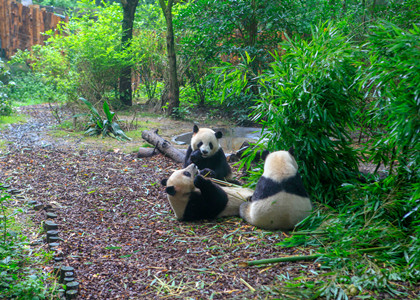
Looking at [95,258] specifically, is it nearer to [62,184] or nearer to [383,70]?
[62,184]

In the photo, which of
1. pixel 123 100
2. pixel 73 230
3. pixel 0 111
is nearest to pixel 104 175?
pixel 73 230

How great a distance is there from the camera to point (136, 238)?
12.0 ft

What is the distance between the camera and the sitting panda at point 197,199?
3.86 metres

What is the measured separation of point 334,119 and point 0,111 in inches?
308

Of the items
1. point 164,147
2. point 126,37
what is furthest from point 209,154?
point 126,37

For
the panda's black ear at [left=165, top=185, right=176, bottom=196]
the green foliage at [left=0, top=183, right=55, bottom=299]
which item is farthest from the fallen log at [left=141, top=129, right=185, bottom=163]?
the green foliage at [left=0, top=183, right=55, bottom=299]

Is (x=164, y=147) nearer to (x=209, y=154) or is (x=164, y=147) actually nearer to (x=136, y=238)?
(x=209, y=154)

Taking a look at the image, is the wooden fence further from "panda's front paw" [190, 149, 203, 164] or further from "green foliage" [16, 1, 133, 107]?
"panda's front paw" [190, 149, 203, 164]

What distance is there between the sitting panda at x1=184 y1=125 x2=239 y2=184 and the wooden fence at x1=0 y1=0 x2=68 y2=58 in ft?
45.0

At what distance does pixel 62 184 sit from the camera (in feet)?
16.4

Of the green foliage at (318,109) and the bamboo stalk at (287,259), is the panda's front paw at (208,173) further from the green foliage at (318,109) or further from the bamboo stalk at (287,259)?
the bamboo stalk at (287,259)

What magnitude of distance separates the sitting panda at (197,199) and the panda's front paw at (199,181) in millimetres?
58

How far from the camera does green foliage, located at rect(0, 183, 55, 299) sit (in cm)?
249

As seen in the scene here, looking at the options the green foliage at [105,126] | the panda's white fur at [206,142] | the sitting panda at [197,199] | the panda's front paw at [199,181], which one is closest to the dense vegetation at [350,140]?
the panda's white fur at [206,142]
